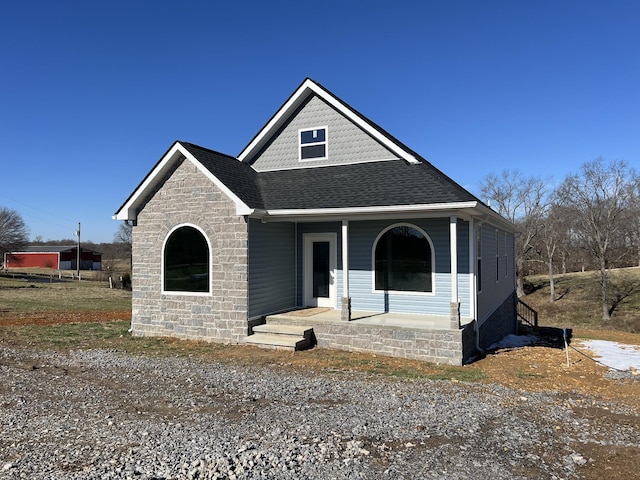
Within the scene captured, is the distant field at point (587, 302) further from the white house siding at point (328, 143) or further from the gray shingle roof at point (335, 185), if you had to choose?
the white house siding at point (328, 143)

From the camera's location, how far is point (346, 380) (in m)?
7.44

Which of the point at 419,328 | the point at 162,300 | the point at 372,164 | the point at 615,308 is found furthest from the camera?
the point at 615,308

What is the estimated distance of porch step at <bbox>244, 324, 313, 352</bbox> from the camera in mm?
9750

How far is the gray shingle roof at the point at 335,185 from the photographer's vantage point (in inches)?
396

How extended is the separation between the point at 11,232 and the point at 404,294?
1962 inches

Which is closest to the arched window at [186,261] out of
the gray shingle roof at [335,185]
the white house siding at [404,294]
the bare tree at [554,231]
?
the gray shingle roof at [335,185]

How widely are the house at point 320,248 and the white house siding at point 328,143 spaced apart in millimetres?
44

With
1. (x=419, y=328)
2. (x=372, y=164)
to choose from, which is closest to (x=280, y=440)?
(x=419, y=328)

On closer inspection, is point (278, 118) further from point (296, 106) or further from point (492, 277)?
point (492, 277)

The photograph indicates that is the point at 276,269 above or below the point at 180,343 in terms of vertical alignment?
above

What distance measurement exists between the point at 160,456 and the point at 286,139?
35.4 ft

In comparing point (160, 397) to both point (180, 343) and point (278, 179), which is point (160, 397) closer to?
point (180, 343)

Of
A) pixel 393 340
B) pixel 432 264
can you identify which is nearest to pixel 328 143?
pixel 432 264

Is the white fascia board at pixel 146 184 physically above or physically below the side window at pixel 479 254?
above
